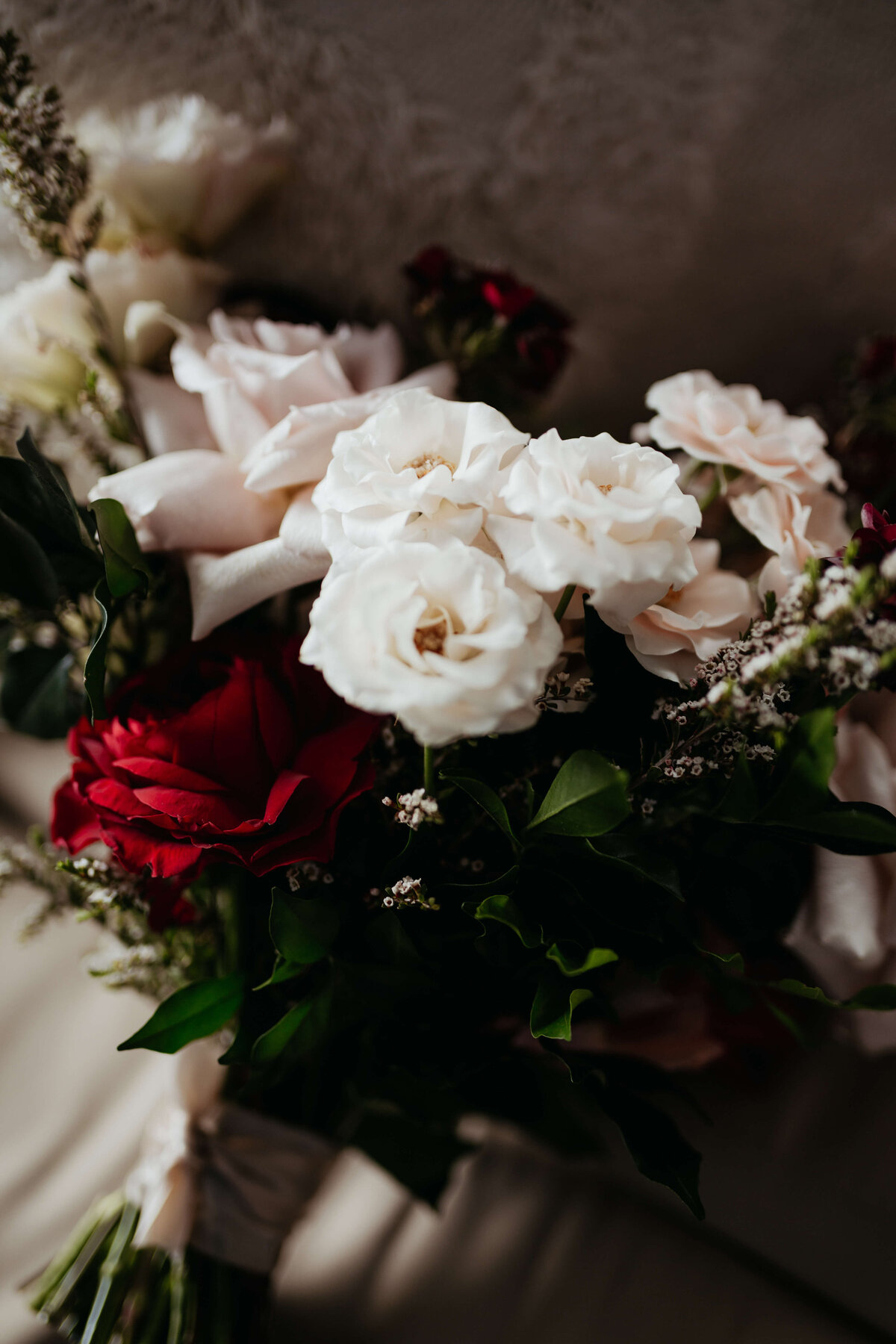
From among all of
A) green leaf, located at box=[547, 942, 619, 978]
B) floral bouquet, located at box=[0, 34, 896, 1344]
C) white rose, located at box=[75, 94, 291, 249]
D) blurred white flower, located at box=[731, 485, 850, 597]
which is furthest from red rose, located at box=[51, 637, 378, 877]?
white rose, located at box=[75, 94, 291, 249]

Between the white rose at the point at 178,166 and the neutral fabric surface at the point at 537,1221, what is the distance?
65 cm

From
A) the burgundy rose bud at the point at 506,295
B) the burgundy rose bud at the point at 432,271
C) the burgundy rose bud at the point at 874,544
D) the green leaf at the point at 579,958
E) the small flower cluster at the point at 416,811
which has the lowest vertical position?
the green leaf at the point at 579,958

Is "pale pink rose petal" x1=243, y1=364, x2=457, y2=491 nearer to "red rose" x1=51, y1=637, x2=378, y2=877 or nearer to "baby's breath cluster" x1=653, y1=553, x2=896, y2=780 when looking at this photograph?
"red rose" x1=51, y1=637, x2=378, y2=877

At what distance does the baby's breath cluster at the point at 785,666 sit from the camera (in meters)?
0.29

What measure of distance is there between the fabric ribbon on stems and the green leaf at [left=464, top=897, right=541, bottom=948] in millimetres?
309

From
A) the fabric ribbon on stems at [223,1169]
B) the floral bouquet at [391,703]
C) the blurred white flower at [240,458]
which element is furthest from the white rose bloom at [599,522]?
the fabric ribbon on stems at [223,1169]

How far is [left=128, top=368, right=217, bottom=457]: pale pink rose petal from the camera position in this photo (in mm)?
483

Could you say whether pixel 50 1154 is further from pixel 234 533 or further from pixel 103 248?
pixel 103 248

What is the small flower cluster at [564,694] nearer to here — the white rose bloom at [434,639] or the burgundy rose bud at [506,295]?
the white rose bloom at [434,639]

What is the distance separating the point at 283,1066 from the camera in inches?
17.7

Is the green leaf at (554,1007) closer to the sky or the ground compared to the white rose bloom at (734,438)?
closer to the ground

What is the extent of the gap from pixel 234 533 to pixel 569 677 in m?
0.19

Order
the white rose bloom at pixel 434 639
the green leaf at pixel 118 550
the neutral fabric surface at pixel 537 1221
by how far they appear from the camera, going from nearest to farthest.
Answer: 1. the white rose bloom at pixel 434 639
2. the green leaf at pixel 118 550
3. the neutral fabric surface at pixel 537 1221

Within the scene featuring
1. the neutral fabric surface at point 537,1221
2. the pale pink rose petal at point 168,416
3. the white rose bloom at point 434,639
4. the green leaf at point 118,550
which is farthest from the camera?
the neutral fabric surface at point 537,1221
